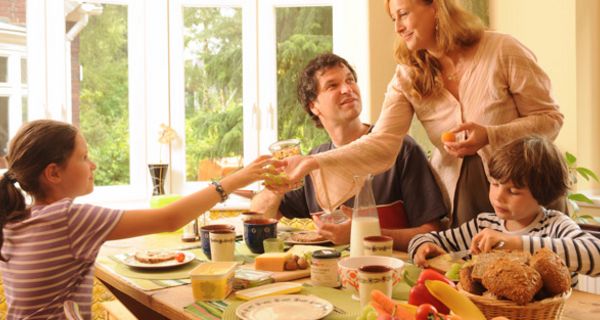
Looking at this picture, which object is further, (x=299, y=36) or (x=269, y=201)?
(x=299, y=36)

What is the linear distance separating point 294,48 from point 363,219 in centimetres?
275

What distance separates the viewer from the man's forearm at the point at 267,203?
7.87 feet

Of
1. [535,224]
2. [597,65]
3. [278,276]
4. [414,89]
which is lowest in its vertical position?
[278,276]

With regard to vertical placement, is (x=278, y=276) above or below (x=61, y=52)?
below

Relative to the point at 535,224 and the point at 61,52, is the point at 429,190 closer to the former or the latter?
the point at 535,224

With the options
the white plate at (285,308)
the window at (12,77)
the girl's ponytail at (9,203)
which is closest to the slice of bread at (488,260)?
the white plate at (285,308)

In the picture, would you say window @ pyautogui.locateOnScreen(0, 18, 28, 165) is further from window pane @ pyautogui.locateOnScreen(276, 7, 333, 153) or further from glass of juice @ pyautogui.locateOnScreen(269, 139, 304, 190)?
glass of juice @ pyautogui.locateOnScreen(269, 139, 304, 190)

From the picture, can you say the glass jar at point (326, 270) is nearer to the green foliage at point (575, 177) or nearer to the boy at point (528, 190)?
the boy at point (528, 190)

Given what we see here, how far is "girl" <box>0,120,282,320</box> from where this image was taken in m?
1.46

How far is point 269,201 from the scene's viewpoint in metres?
2.40

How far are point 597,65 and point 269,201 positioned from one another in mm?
2223

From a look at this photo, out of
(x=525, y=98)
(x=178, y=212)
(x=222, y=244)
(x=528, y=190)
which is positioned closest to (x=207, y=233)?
(x=222, y=244)

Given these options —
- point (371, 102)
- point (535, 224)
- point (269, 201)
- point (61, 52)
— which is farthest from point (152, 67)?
point (535, 224)

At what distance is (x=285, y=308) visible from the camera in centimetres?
128
